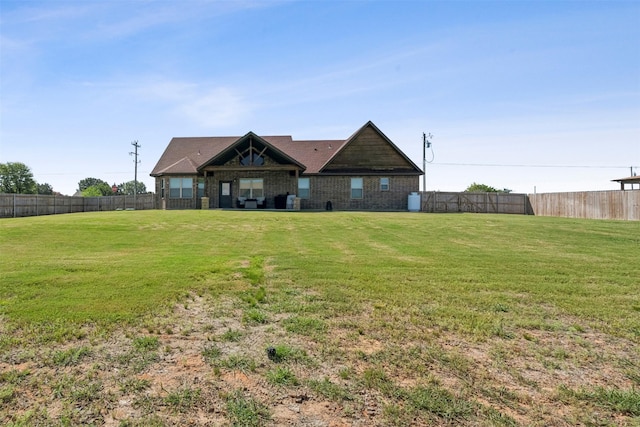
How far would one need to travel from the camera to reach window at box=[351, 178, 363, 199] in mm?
27250

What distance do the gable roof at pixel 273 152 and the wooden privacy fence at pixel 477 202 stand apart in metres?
2.50

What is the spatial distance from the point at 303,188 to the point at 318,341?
23802 mm

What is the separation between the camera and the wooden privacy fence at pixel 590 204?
1962cm

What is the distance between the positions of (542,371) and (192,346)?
3.45 meters

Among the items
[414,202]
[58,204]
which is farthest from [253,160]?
[58,204]

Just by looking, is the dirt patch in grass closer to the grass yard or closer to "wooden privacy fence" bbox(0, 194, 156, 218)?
the grass yard

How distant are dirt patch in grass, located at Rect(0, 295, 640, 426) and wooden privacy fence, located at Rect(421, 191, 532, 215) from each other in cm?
2379

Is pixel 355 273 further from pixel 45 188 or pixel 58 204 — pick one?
pixel 45 188

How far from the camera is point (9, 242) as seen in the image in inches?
408

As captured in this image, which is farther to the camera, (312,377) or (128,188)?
(128,188)

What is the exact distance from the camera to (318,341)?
377 cm

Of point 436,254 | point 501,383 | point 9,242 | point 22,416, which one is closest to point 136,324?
point 22,416

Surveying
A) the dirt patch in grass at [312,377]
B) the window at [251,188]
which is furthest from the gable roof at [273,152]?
the dirt patch in grass at [312,377]

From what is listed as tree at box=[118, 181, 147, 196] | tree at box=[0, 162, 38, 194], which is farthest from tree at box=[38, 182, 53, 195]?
tree at box=[118, 181, 147, 196]
